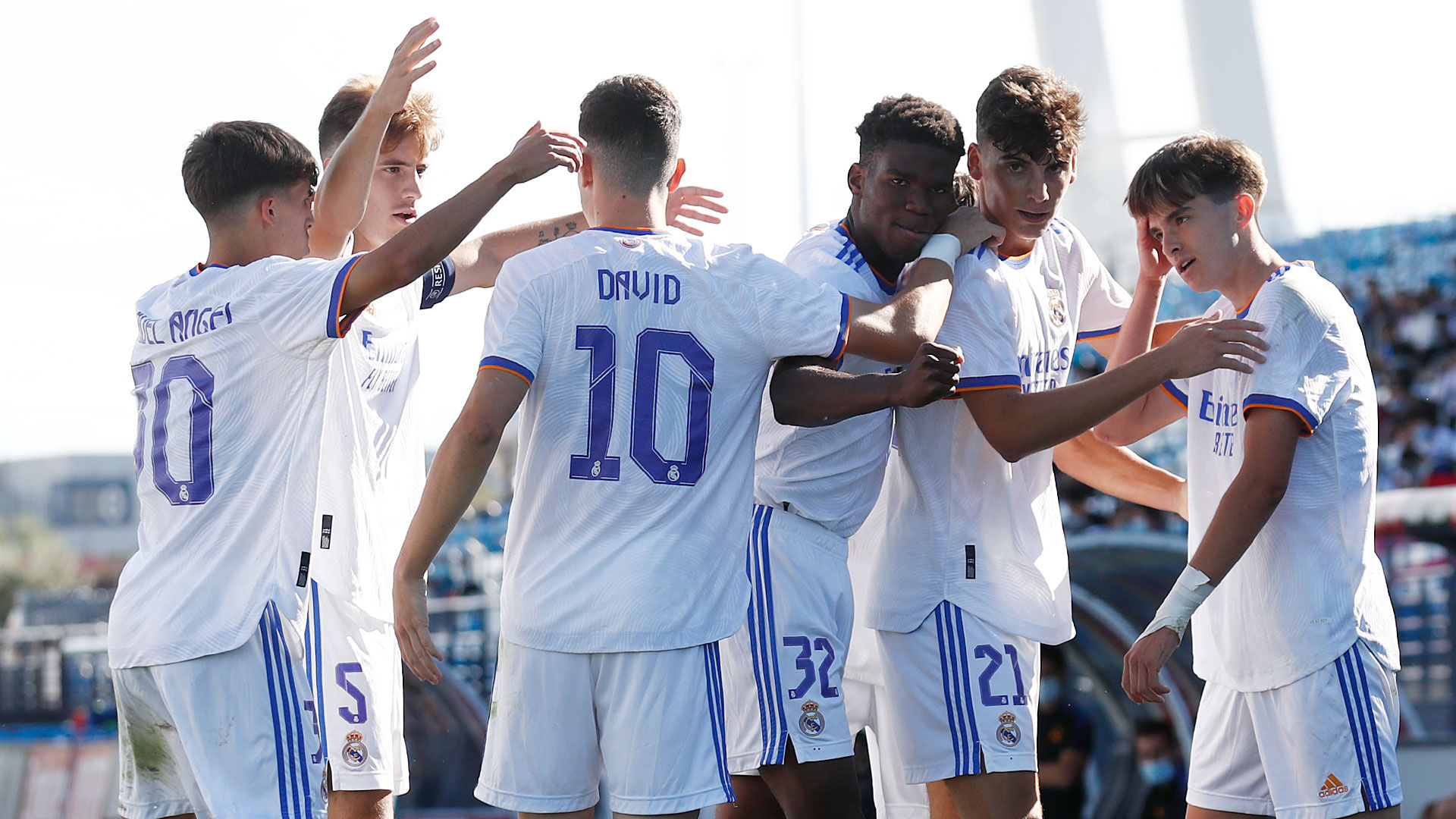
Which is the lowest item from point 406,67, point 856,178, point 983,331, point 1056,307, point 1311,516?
point 1311,516

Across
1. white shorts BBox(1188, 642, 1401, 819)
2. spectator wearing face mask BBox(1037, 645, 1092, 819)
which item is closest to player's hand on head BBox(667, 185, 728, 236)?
white shorts BBox(1188, 642, 1401, 819)

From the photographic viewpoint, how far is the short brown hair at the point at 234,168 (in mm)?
3352

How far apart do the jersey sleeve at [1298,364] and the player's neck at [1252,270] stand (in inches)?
5.0

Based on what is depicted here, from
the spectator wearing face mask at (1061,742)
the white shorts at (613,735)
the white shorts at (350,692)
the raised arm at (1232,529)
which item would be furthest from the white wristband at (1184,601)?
the spectator wearing face mask at (1061,742)

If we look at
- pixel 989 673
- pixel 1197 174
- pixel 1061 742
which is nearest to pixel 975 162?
pixel 1197 174

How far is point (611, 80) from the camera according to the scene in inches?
129

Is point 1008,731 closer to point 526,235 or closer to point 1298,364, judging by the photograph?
point 1298,364

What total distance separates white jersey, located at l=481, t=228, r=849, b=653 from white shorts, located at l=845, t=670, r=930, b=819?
32.5 inches

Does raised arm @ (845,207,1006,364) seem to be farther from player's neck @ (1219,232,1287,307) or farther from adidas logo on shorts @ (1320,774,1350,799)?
adidas logo on shorts @ (1320,774,1350,799)

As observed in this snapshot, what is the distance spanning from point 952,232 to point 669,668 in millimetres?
1543

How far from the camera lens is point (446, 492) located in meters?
3.03

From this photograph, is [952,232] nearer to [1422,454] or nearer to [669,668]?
[669,668]

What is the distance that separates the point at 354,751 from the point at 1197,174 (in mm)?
3071

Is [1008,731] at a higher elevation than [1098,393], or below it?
below
